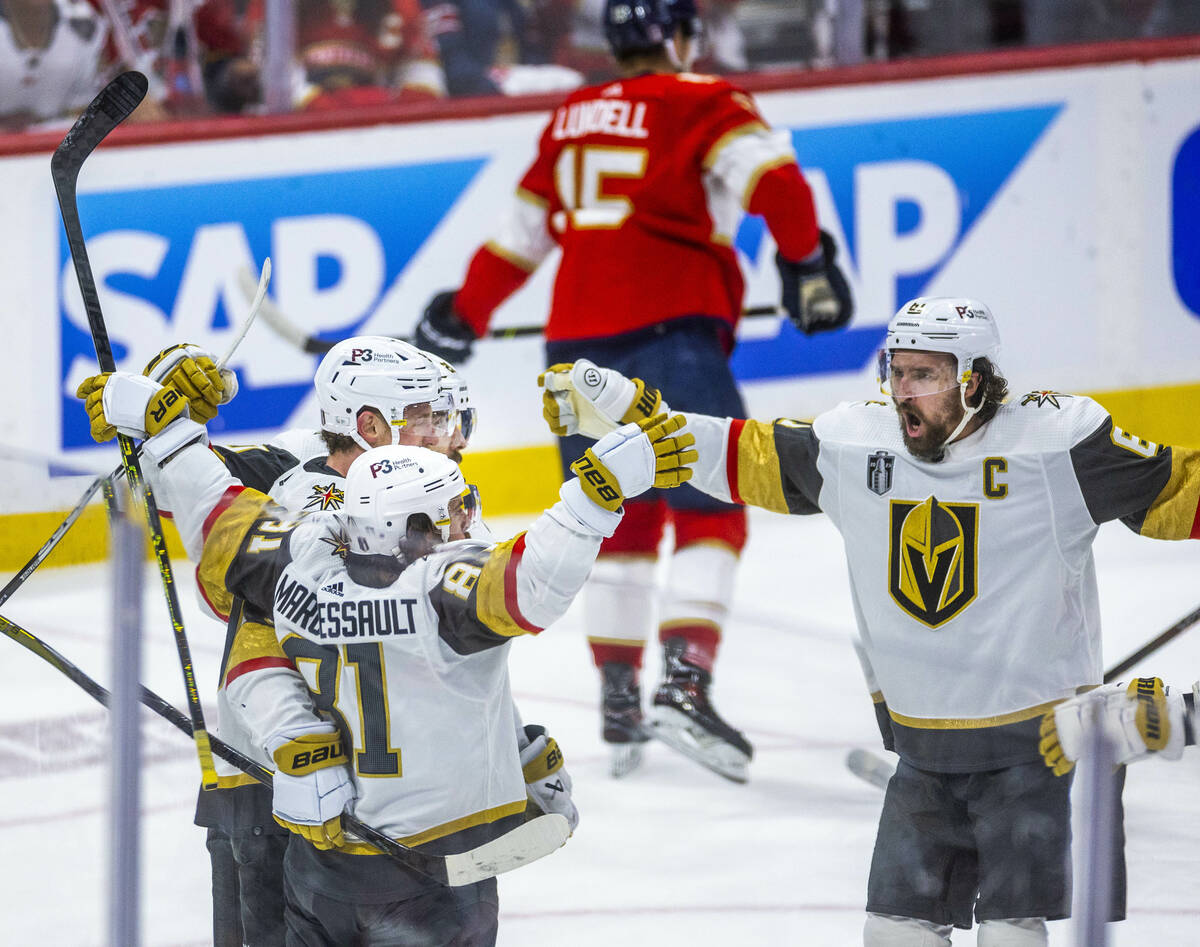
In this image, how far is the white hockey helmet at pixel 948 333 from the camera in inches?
84.6

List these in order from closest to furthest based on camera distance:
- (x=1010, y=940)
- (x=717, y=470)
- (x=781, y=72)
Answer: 1. (x=1010, y=940)
2. (x=717, y=470)
3. (x=781, y=72)

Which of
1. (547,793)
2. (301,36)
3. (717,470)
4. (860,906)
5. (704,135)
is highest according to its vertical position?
(301,36)

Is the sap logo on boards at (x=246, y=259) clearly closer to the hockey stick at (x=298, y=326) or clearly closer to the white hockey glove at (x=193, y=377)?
the hockey stick at (x=298, y=326)

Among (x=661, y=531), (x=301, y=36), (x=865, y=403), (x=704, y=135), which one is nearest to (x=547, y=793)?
(x=865, y=403)

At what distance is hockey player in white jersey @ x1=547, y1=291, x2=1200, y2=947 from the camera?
2049 millimetres

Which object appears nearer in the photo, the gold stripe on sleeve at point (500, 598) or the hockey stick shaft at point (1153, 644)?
the gold stripe on sleeve at point (500, 598)

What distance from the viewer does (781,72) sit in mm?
5227

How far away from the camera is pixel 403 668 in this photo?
184 centimetres

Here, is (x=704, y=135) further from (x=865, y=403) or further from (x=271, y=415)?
(x=271, y=415)

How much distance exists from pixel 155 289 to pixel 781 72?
76.6 inches

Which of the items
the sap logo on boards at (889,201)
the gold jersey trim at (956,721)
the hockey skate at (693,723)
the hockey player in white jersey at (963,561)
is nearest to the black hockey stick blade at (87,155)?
the hockey player in white jersey at (963,561)

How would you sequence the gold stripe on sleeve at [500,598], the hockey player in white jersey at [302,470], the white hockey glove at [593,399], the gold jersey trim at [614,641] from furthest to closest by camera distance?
the gold jersey trim at [614,641], the white hockey glove at [593,399], the hockey player in white jersey at [302,470], the gold stripe on sleeve at [500,598]

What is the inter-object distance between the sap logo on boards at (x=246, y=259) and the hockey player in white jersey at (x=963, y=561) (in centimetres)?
298

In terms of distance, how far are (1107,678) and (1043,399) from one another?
35 centimetres
